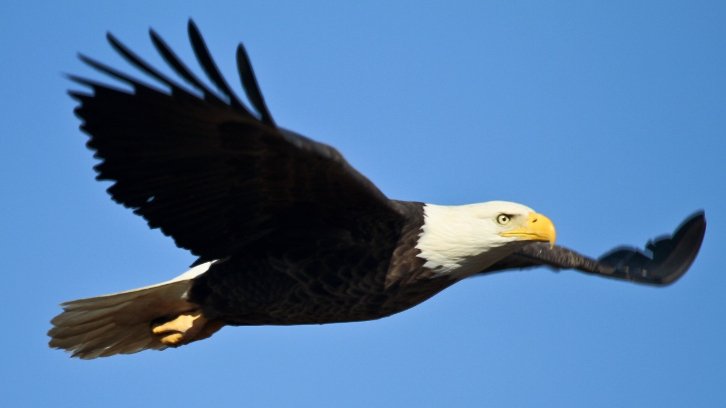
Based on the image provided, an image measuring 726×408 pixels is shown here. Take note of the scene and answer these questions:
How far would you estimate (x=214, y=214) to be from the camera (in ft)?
22.6

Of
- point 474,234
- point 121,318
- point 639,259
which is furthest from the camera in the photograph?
point 639,259

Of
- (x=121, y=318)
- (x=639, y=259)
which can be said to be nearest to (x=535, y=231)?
(x=121, y=318)

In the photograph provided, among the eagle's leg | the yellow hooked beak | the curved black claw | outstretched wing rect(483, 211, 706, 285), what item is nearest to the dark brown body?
the eagle's leg

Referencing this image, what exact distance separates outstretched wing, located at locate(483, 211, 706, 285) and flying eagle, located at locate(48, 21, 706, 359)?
4.38 ft

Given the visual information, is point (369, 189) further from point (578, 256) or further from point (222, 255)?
point (578, 256)

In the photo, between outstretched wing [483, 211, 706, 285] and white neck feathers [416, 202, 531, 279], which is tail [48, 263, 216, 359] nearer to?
white neck feathers [416, 202, 531, 279]

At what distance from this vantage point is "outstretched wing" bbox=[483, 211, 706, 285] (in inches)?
336

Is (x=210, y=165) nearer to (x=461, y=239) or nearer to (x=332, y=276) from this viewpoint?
(x=332, y=276)

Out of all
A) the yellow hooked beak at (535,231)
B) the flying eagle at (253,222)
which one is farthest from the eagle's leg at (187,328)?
the yellow hooked beak at (535,231)

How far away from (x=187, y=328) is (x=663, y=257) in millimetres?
3522

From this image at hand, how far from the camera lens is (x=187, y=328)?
740cm

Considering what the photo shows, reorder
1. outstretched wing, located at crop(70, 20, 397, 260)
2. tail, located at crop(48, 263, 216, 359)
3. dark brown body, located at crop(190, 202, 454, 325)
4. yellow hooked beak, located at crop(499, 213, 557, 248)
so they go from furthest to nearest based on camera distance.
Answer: tail, located at crop(48, 263, 216, 359) < yellow hooked beak, located at crop(499, 213, 557, 248) < dark brown body, located at crop(190, 202, 454, 325) < outstretched wing, located at crop(70, 20, 397, 260)

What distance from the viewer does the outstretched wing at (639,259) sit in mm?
8547

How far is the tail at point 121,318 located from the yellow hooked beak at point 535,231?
160 centimetres
